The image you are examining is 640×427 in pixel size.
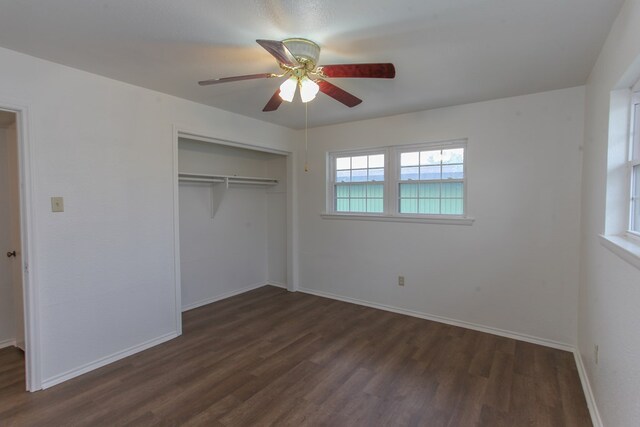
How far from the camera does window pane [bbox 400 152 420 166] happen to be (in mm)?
3824

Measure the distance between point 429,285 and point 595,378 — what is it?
1.70 metres

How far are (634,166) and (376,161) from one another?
2614 mm

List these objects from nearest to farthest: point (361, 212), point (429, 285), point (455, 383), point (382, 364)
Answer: point (455, 383), point (382, 364), point (429, 285), point (361, 212)

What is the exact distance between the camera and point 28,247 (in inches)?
91.5

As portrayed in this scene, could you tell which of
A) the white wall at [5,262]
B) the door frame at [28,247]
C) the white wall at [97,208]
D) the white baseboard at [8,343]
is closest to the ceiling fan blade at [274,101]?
the white wall at [97,208]

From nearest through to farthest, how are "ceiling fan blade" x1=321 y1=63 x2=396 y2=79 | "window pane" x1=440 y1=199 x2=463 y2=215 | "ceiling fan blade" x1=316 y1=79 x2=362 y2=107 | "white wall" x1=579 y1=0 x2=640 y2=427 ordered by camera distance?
"white wall" x1=579 y1=0 x2=640 y2=427
"ceiling fan blade" x1=321 y1=63 x2=396 y2=79
"ceiling fan blade" x1=316 y1=79 x2=362 y2=107
"window pane" x1=440 y1=199 x2=463 y2=215

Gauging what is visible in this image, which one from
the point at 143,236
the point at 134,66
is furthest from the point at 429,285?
the point at 134,66

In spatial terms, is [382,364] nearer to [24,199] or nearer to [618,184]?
[618,184]

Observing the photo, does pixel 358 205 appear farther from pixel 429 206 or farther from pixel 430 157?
pixel 430 157

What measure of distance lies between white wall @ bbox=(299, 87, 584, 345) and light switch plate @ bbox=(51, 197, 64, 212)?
119 inches

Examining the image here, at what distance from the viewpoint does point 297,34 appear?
1.94 m

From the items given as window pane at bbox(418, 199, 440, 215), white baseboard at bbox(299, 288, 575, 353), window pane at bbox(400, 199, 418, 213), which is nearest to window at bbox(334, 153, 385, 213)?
window pane at bbox(400, 199, 418, 213)

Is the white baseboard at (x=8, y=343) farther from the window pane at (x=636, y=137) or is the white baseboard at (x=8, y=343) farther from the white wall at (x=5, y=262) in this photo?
the window pane at (x=636, y=137)

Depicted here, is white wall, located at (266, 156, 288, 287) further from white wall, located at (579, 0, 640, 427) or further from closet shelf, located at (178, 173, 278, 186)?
white wall, located at (579, 0, 640, 427)
